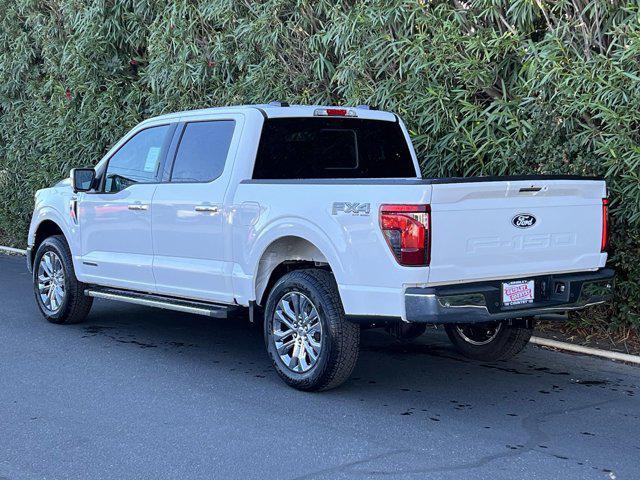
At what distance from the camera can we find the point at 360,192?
5547 mm

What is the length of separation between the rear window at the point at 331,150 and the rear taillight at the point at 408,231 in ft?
5.36

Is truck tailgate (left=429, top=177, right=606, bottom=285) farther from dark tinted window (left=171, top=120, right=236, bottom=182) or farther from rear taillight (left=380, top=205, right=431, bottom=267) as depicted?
dark tinted window (left=171, top=120, right=236, bottom=182)

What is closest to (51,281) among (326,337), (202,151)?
(202,151)

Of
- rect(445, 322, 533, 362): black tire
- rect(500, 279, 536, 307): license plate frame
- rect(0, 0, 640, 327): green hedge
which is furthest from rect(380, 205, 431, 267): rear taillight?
rect(0, 0, 640, 327): green hedge

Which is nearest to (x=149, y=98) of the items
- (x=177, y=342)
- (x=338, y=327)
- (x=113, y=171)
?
(x=113, y=171)

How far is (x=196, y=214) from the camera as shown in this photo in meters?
6.82

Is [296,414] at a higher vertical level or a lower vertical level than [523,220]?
lower

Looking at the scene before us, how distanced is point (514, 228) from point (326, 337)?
1363 mm

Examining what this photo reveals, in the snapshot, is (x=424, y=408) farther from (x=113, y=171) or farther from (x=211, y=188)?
(x=113, y=171)

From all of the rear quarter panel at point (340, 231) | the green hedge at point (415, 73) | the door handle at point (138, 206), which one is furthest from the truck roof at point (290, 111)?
the green hedge at point (415, 73)

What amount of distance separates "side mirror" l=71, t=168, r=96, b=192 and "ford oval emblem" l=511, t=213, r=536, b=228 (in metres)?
4.00

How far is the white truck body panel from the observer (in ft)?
17.7

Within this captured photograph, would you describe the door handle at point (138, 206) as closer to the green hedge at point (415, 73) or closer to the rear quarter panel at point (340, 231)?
the rear quarter panel at point (340, 231)

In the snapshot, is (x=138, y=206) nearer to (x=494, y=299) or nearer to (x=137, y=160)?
(x=137, y=160)
